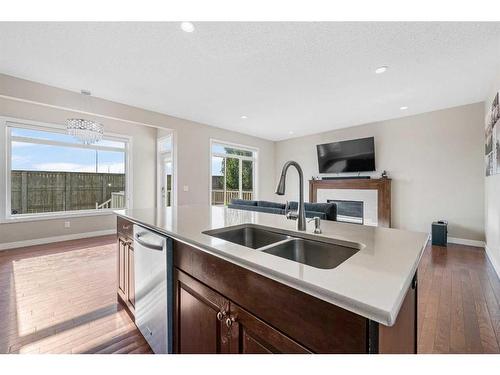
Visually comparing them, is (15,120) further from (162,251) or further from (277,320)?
(277,320)

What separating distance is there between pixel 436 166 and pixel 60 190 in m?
7.47

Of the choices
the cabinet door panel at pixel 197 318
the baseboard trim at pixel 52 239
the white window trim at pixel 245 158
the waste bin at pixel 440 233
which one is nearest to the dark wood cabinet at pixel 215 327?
the cabinet door panel at pixel 197 318

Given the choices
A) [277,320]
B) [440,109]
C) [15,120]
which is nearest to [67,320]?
[277,320]

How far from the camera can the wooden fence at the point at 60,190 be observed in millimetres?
4137

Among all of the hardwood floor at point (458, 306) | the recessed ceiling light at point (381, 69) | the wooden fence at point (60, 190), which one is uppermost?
the recessed ceiling light at point (381, 69)

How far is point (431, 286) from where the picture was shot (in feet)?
8.07

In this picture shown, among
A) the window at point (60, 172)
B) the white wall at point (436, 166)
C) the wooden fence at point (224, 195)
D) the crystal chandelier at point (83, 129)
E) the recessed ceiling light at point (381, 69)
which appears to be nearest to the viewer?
the recessed ceiling light at point (381, 69)

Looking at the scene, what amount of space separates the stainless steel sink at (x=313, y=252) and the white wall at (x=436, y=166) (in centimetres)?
453

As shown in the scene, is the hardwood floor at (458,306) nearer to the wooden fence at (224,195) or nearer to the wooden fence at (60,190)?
the wooden fence at (224,195)

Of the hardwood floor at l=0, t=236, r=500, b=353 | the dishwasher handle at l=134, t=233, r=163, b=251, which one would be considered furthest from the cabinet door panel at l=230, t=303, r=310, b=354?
the hardwood floor at l=0, t=236, r=500, b=353

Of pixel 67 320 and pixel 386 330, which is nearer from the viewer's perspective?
pixel 386 330

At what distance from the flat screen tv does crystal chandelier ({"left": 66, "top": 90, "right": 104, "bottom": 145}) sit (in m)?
4.82

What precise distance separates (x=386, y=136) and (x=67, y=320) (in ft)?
19.4
